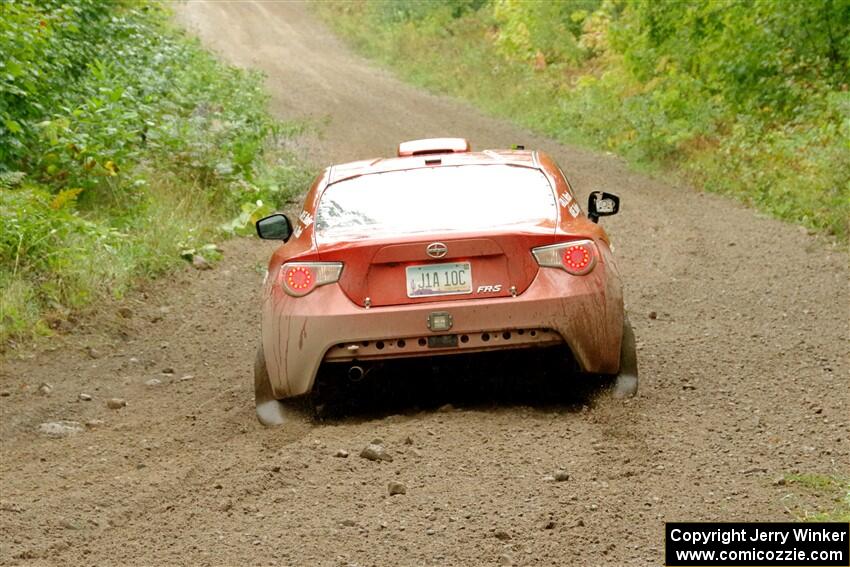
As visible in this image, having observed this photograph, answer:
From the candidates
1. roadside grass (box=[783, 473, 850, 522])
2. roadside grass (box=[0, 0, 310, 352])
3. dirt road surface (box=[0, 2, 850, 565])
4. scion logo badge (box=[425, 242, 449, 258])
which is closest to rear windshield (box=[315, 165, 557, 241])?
scion logo badge (box=[425, 242, 449, 258])

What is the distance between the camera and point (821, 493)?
5.49m

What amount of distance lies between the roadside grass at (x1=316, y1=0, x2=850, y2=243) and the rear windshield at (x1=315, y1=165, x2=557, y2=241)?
7.13 meters

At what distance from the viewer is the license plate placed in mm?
6902

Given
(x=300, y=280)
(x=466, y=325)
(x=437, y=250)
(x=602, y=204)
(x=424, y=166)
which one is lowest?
(x=466, y=325)

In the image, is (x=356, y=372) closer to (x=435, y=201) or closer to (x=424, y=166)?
(x=435, y=201)

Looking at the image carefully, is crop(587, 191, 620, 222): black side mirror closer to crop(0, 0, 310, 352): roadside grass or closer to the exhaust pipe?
the exhaust pipe

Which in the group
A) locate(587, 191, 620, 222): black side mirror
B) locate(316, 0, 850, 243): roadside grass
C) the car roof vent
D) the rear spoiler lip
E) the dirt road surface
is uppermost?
locate(316, 0, 850, 243): roadside grass

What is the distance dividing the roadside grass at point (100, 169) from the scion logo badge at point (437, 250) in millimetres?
4339

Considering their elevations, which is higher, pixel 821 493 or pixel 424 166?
pixel 424 166

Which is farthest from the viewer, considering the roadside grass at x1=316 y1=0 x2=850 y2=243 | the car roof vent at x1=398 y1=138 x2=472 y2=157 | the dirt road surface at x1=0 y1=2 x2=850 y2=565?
the roadside grass at x1=316 y1=0 x2=850 y2=243

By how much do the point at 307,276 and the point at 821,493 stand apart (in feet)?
9.28

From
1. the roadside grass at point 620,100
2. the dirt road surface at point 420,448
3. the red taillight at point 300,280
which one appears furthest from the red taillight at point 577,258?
the roadside grass at point 620,100

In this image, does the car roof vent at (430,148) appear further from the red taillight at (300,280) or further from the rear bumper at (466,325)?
the rear bumper at (466,325)

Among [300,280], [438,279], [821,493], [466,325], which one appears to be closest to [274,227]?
[300,280]
